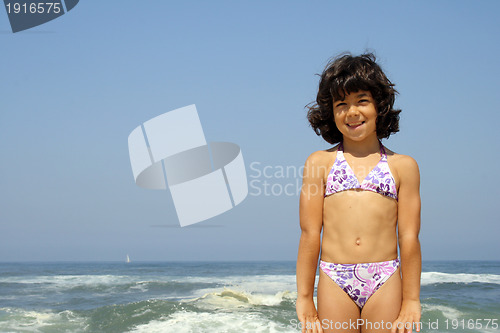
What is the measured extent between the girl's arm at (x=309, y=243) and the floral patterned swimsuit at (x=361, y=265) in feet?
0.23

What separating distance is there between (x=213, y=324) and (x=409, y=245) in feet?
19.6

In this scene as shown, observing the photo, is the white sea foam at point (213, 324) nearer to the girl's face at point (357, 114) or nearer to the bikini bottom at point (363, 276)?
the bikini bottom at point (363, 276)

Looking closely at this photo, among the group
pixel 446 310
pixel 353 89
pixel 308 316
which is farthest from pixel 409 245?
pixel 446 310

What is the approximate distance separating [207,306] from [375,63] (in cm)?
797

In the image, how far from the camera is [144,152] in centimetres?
838

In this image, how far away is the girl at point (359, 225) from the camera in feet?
9.25

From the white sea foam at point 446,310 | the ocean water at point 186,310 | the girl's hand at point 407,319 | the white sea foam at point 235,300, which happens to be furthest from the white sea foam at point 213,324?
the girl's hand at point 407,319

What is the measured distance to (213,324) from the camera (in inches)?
325

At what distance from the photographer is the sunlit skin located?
282cm

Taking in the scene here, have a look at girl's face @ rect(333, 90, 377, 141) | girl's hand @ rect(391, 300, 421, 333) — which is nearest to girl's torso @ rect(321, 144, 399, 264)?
girl's face @ rect(333, 90, 377, 141)

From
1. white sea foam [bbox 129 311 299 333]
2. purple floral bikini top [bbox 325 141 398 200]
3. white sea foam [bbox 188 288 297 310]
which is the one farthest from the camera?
white sea foam [bbox 188 288 297 310]

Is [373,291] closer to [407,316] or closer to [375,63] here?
[407,316]

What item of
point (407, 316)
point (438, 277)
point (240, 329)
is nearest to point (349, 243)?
point (407, 316)

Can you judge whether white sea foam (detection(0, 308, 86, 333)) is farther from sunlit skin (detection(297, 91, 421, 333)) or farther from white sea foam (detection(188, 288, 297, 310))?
sunlit skin (detection(297, 91, 421, 333))
